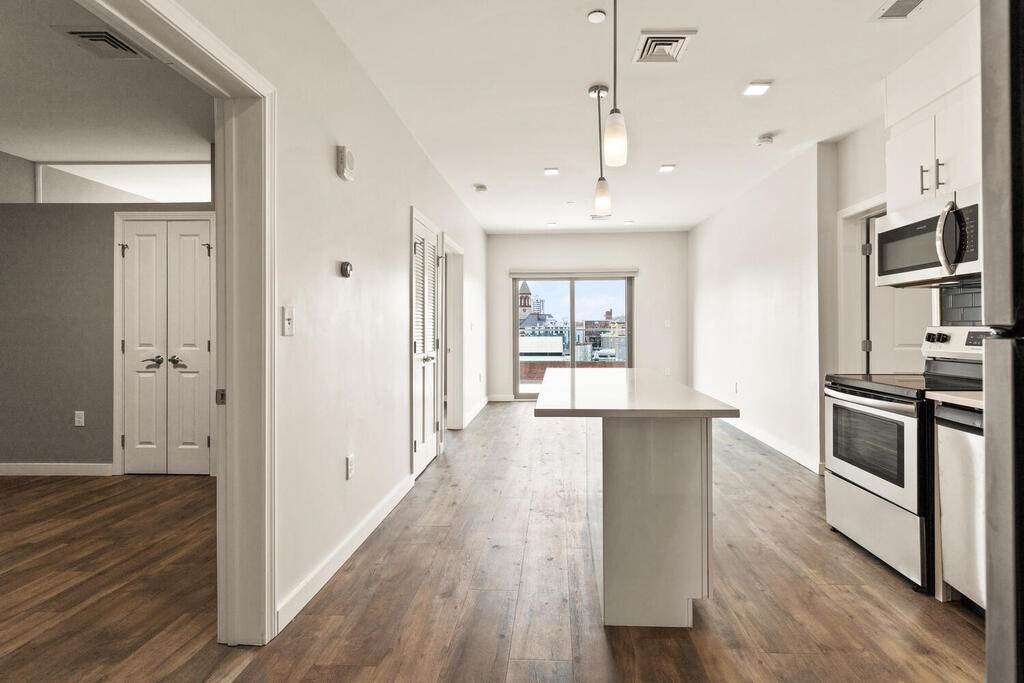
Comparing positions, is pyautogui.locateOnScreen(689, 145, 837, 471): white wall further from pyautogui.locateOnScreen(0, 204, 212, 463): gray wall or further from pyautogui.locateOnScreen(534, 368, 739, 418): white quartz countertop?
pyautogui.locateOnScreen(0, 204, 212, 463): gray wall

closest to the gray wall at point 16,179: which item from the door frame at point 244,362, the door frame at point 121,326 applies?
the door frame at point 121,326

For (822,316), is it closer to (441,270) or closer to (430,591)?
(441,270)

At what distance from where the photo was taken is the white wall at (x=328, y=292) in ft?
7.13

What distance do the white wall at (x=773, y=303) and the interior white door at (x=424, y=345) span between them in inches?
119

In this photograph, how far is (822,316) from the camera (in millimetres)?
4414

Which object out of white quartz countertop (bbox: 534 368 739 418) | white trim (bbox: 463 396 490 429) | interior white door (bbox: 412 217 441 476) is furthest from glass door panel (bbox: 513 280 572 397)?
white quartz countertop (bbox: 534 368 739 418)

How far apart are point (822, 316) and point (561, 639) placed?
347 cm

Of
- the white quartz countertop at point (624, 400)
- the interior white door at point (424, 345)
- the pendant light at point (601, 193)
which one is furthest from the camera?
the interior white door at point (424, 345)

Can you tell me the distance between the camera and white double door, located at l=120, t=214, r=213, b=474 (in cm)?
432

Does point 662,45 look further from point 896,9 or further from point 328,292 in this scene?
point 328,292

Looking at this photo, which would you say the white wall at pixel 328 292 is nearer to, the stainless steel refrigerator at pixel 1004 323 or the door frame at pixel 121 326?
the door frame at pixel 121 326

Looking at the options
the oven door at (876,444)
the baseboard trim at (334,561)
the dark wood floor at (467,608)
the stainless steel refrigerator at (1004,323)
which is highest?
the stainless steel refrigerator at (1004,323)

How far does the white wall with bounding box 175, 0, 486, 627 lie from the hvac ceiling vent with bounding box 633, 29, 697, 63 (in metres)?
1.49

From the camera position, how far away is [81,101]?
352cm
